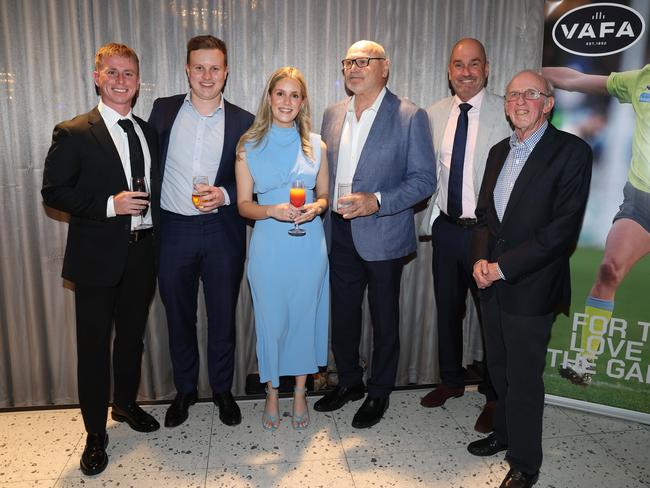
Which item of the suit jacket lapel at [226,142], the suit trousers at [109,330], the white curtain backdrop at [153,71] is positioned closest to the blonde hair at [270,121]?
the suit jacket lapel at [226,142]

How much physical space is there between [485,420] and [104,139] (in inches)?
101

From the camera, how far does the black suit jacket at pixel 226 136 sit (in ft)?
9.14

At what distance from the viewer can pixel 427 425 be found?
9.71 feet

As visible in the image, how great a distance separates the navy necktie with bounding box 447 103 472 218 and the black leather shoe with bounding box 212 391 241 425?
1726 millimetres

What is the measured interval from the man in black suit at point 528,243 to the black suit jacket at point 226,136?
1.36m

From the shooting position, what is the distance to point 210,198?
2500 millimetres

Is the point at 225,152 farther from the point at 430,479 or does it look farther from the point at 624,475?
the point at 624,475

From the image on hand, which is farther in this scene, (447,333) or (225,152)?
(447,333)

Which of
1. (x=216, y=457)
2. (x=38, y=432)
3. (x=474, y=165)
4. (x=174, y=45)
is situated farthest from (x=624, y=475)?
(x=174, y=45)

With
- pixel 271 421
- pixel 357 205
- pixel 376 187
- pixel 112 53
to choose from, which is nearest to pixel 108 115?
pixel 112 53

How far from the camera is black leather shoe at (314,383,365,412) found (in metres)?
3.10

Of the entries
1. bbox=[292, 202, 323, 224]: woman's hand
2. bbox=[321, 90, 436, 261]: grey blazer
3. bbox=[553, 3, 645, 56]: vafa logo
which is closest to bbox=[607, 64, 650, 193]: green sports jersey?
bbox=[553, 3, 645, 56]: vafa logo

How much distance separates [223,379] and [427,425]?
1241mm

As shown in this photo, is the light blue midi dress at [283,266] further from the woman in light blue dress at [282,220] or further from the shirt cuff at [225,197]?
the shirt cuff at [225,197]
